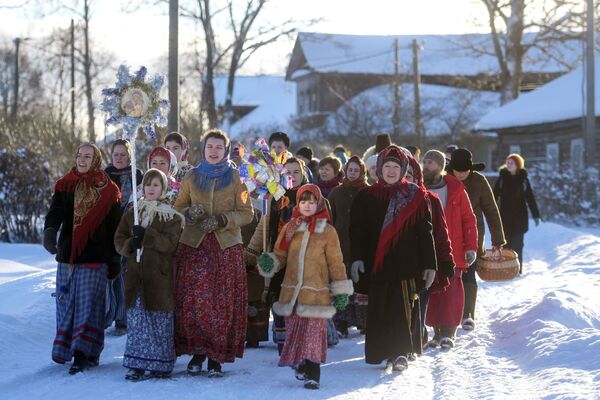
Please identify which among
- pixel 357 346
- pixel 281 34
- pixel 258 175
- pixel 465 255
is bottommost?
pixel 357 346

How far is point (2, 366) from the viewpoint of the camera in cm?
823

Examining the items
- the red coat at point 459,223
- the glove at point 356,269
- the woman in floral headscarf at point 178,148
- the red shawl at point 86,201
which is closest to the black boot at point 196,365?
the red shawl at point 86,201

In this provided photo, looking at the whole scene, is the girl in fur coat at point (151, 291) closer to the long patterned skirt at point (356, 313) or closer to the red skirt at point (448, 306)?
the long patterned skirt at point (356, 313)

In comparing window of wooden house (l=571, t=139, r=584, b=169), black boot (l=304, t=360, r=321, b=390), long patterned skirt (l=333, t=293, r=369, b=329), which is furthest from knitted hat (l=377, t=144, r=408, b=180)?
window of wooden house (l=571, t=139, r=584, b=169)

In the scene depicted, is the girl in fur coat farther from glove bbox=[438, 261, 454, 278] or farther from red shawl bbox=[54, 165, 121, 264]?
glove bbox=[438, 261, 454, 278]

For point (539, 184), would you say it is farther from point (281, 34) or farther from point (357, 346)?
point (357, 346)

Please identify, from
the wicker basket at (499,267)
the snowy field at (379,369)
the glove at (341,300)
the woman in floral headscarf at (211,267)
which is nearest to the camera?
the snowy field at (379,369)

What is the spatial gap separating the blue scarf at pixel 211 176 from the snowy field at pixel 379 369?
55.4 inches

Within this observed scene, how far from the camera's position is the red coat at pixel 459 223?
30.5 ft

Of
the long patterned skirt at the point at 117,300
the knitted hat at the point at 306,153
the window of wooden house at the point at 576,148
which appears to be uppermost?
the window of wooden house at the point at 576,148

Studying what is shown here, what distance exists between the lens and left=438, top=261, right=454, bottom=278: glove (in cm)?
812

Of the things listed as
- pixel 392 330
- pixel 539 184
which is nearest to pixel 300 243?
pixel 392 330

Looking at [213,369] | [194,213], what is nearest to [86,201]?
[194,213]

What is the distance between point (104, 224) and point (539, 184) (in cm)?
1881
